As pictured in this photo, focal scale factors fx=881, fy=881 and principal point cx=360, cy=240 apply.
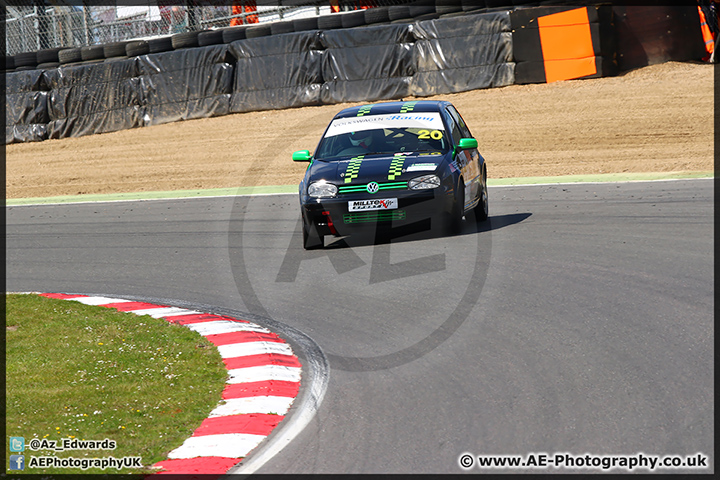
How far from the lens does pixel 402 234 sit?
985cm

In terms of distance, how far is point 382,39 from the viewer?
65.9 feet

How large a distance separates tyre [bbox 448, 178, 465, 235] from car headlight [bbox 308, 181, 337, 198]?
1.27 m

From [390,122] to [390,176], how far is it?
1353 millimetres

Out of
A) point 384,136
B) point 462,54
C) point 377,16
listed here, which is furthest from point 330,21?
point 384,136

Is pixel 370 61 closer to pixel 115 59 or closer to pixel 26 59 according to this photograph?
pixel 115 59

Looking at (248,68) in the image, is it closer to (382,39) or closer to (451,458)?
(382,39)

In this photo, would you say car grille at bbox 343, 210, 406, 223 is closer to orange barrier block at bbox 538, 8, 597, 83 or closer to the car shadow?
the car shadow

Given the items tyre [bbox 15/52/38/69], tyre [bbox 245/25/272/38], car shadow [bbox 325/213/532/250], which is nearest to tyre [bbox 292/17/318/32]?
tyre [bbox 245/25/272/38]

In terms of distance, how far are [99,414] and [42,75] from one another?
19.6 meters

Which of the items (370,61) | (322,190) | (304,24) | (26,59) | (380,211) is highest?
(304,24)

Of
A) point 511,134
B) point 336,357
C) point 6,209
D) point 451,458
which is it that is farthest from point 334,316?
point 511,134

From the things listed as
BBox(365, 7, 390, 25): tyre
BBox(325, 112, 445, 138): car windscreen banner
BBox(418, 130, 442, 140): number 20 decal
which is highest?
BBox(365, 7, 390, 25): tyre

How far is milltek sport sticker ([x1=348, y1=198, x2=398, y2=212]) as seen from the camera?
9055 millimetres

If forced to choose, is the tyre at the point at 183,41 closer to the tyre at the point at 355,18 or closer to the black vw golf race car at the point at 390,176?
the tyre at the point at 355,18
